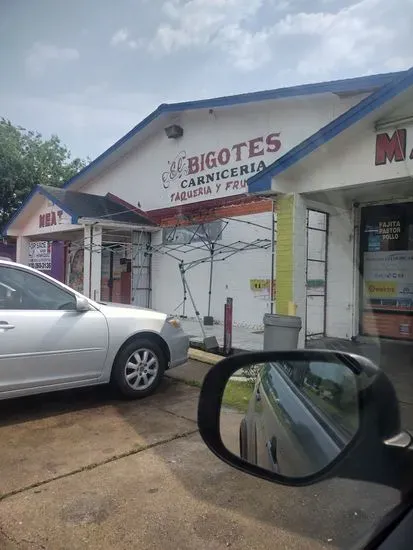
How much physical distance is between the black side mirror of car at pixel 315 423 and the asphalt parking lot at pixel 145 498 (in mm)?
650

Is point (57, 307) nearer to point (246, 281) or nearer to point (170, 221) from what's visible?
point (246, 281)

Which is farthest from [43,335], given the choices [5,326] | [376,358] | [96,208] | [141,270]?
[141,270]

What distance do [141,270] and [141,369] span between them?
27.4 ft

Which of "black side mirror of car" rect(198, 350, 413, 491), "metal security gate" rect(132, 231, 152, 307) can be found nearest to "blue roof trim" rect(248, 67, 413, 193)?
"black side mirror of car" rect(198, 350, 413, 491)

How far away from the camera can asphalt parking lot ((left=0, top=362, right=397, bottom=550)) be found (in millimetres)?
2902

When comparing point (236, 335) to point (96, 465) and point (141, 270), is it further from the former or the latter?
point (96, 465)

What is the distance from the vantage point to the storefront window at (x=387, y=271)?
8781 mm

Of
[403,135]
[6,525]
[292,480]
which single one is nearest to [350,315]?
[403,135]

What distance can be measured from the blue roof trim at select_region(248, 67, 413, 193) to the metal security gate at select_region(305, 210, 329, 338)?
2.52m

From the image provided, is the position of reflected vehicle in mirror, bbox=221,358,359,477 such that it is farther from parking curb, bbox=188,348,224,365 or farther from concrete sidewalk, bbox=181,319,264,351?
concrete sidewalk, bbox=181,319,264,351

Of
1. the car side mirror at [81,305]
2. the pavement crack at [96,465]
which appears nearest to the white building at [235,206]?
the car side mirror at [81,305]

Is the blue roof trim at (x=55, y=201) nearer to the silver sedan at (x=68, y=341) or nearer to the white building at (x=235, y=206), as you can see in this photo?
the white building at (x=235, y=206)

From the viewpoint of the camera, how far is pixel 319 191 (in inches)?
281

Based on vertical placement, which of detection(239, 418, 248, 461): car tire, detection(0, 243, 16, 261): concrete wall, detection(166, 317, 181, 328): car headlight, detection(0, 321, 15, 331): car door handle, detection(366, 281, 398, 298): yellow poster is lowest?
detection(239, 418, 248, 461): car tire
